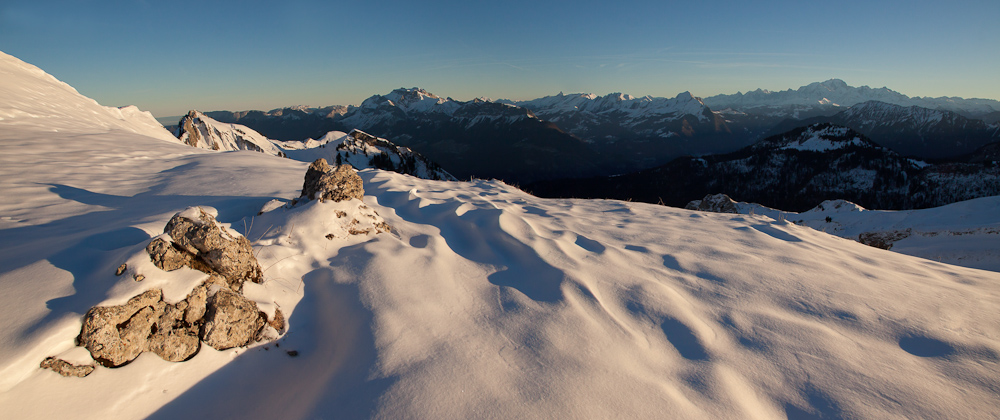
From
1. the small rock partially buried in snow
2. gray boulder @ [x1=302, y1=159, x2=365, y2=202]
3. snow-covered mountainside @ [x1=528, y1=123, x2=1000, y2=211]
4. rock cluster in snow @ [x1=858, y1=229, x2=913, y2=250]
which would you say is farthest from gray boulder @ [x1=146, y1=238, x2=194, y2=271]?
snow-covered mountainside @ [x1=528, y1=123, x2=1000, y2=211]

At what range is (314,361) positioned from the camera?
2625 millimetres

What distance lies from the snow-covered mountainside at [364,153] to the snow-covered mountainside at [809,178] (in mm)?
51466

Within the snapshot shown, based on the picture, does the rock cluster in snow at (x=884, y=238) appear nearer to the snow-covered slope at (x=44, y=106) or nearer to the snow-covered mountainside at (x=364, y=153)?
the snow-covered slope at (x=44, y=106)

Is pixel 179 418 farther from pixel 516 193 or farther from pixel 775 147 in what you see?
pixel 775 147

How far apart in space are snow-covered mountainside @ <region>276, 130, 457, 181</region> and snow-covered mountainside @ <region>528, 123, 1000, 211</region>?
5147cm

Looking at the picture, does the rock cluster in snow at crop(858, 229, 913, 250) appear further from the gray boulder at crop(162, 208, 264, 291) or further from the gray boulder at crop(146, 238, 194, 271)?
the gray boulder at crop(146, 238, 194, 271)

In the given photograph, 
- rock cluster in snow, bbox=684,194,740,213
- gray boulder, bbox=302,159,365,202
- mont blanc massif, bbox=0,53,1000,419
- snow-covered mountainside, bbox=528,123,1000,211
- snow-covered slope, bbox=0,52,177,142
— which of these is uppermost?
snow-covered slope, bbox=0,52,177,142

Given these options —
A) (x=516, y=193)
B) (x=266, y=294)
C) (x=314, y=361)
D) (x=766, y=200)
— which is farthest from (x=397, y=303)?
(x=766, y=200)

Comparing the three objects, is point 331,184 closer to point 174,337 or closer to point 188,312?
point 188,312

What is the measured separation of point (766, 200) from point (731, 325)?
142m

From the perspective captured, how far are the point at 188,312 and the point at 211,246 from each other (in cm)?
58

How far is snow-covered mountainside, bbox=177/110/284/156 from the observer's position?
6488 cm

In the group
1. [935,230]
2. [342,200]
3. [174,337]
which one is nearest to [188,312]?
[174,337]

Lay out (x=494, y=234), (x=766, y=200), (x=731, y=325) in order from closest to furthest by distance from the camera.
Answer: (x=731, y=325) → (x=494, y=234) → (x=766, y=200)
